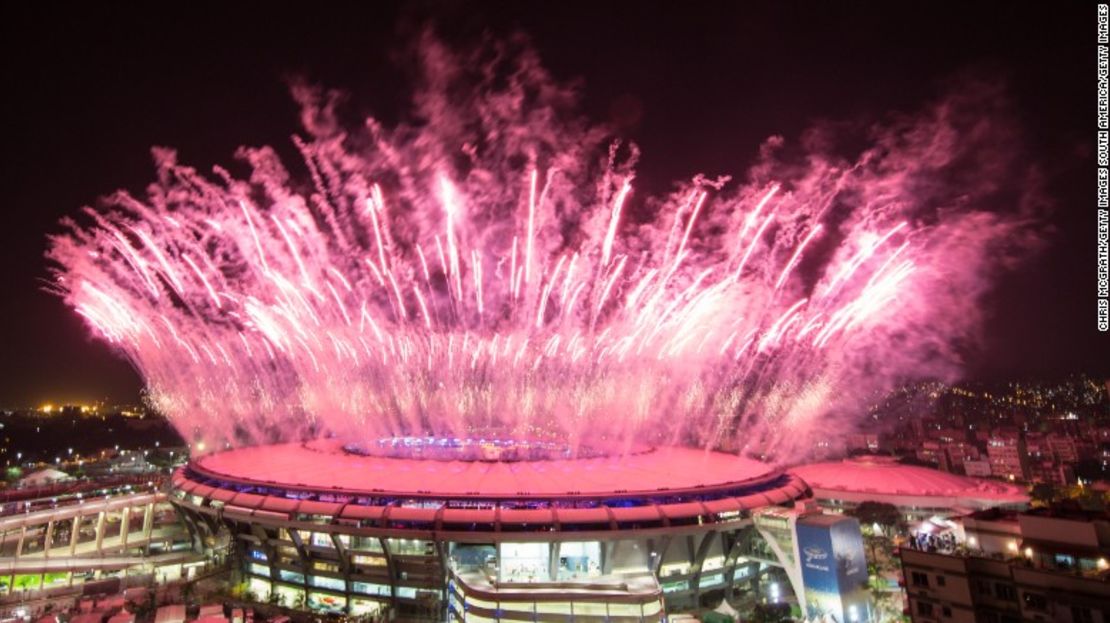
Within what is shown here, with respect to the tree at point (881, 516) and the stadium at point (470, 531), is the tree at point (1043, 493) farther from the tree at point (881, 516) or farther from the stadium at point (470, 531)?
the stadium at point (470, 531)

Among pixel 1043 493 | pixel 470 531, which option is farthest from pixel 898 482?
pixel 470 531

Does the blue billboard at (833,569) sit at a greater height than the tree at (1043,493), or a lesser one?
greater

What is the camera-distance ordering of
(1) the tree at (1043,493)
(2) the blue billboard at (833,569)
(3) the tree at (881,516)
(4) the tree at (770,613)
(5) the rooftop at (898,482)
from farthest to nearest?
1. (5) the rooftop at (898,482)
2. (1) the tree at (1043,493)
3. (3) the tree at (881,516)
4. (4) the tree at (770,613)
5. (2) the blue billboard at (833,569)

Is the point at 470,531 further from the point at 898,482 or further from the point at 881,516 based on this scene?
the point at 898,482

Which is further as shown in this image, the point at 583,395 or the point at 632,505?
the point at 583,395

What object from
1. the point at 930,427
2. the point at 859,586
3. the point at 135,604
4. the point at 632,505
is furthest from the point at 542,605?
the point at 930,427

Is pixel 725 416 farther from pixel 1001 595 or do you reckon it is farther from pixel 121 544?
pixel 121 544

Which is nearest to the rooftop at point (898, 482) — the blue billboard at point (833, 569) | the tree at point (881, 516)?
the tree at point (881, 516)
